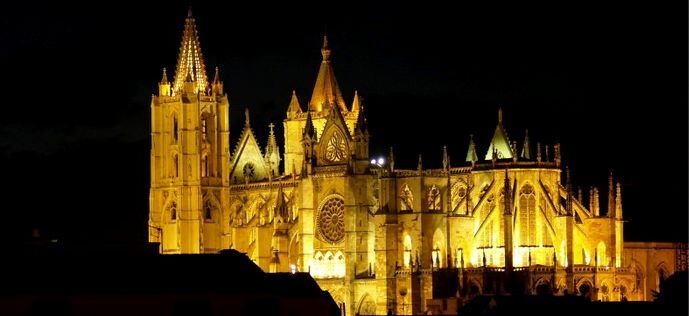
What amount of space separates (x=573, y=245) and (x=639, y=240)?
10374 mm

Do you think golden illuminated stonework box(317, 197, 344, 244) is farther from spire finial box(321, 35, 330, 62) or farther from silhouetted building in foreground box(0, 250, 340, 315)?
silhouetted building in foreground box(0, 250, 340, 315)

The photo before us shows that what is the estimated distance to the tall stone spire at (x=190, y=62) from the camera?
431 feet

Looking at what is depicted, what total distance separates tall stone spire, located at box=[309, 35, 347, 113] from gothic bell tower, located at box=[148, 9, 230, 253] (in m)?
5.89

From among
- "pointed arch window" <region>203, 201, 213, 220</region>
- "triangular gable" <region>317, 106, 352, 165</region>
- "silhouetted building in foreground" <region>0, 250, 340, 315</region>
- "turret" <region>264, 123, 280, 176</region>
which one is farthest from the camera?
"turret" <region>264, 123, 280, 176</region>

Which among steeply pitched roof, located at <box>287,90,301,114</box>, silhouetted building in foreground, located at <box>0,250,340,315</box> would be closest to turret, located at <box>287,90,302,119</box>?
steeply pitched roof, located at <box>287,90,301,114</box>

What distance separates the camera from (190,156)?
12975cm

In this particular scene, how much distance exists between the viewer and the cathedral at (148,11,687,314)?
110 m

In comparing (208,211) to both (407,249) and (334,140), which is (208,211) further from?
(407,249)

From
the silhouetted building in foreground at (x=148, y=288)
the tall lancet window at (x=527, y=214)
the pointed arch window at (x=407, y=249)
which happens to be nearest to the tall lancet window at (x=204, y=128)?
the pointed arch window at (x=407, y=249)

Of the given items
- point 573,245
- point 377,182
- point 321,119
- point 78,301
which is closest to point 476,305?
point 78,301

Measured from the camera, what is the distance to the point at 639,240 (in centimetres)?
12006

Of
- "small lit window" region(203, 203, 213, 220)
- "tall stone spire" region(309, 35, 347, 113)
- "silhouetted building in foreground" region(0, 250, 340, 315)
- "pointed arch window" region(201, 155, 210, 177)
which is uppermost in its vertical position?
"tall stone spire" region(309, 35, 347, 113)

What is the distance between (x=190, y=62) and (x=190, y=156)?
6.62 m

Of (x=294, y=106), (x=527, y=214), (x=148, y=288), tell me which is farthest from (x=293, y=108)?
(x=148, y=288)
